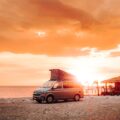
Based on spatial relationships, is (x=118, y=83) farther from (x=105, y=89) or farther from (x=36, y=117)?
(x=36, y=117)

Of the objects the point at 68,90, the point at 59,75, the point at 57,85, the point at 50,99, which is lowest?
the point at 50,99

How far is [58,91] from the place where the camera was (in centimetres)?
3081

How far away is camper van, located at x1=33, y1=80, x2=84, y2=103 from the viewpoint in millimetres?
30312

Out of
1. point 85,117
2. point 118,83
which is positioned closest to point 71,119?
point 85,117

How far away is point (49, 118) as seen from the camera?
1842 centimetres

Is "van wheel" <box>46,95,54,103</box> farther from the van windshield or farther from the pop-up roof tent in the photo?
the pop-up roof tent

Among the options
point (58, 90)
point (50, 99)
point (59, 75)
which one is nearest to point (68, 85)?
point (58, 90)

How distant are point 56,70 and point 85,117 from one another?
2195cm

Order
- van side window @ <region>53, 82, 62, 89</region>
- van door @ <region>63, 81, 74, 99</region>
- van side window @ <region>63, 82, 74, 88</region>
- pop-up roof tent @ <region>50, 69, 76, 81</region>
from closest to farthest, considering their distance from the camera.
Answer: van side window @ <region>53, 82, 62, 89</region>, van door @ <region>63, 81, 74, 99</region>, van side window @ <region>63, 82, 74, 88</region>, pop-up roof tent @ <region>50, 69, 76, 81</region>

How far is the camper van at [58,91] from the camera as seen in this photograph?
30.3 meters

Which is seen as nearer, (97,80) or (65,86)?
(65,86)

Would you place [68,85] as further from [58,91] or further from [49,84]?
[49,84]

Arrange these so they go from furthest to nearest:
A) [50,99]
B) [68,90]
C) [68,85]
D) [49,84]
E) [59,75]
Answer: [59,75] → [68,85] → [68,90] → [49,84] → [50,99]

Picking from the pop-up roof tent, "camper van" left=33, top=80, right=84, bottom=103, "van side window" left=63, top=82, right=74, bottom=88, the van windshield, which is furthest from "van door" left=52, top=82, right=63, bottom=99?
the pop-up roof tent
